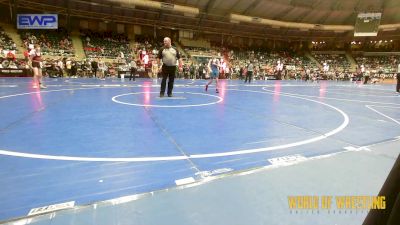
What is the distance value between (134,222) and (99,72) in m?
23.6

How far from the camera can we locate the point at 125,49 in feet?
104

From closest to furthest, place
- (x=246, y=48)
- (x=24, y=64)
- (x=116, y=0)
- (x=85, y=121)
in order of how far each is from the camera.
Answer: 1. (x=85, y=121)
2. (x=24, y=64)
3. (x=116, y=0)
4. (x=246, y=48)

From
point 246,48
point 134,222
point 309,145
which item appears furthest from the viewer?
point 246,48

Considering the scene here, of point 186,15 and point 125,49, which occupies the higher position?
point 186,15

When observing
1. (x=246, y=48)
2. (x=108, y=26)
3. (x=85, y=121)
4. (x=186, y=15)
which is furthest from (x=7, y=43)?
(x=246, y=48)

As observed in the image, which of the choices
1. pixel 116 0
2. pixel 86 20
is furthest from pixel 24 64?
pixel 86 20

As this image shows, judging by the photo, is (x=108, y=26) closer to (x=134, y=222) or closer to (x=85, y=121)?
(x=85, y=121)

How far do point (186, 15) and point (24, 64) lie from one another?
18795 mm

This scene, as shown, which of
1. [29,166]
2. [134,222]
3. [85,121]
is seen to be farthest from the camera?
[85,121]

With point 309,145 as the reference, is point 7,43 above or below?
above

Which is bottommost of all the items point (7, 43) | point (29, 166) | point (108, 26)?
point (29, 166)

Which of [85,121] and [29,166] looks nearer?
[29,166]

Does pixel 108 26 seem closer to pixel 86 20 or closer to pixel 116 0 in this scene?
pixel 86 20

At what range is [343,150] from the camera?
12.4 ft
